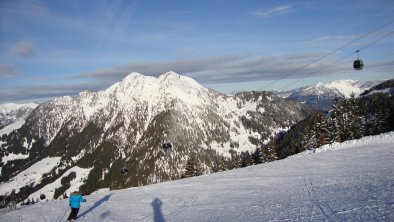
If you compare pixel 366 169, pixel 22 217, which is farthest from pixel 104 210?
pixel 366 169

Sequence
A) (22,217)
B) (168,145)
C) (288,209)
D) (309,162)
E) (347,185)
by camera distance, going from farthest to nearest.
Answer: (168,145) → (309,162) → (22,217) → (347,185) → (288,209)

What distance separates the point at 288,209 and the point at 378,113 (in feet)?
211

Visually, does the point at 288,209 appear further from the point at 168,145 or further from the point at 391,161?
the point at 168,145

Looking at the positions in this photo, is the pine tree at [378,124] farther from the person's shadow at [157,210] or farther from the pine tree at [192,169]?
the person's shadow at [157,210]

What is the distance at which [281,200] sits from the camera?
64.5 feet

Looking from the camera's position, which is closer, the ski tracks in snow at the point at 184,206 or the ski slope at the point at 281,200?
the ski slope at the point at 281,200

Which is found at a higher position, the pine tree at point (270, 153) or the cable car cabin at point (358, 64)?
the cable car cabin at point (358, 64)

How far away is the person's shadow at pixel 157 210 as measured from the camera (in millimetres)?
19527

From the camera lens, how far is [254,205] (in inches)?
772

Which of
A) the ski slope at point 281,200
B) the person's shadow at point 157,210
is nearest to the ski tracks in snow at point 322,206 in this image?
the ski slope at point 281,200

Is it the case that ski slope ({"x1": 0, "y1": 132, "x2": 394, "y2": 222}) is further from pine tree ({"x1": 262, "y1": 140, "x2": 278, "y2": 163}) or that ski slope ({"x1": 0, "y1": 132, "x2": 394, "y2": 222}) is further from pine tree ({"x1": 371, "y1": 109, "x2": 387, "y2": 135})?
pine tree ({"x1": 371, "y1": 109, "x2": 387, "y2": 135})

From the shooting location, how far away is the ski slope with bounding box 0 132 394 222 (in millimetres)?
15977

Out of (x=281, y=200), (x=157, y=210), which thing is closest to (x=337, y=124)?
(x=281, y=200)

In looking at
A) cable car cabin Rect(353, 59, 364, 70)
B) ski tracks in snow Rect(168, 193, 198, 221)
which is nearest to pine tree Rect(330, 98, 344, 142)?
cable car cabin Rect(353, 59, 364, 70)
